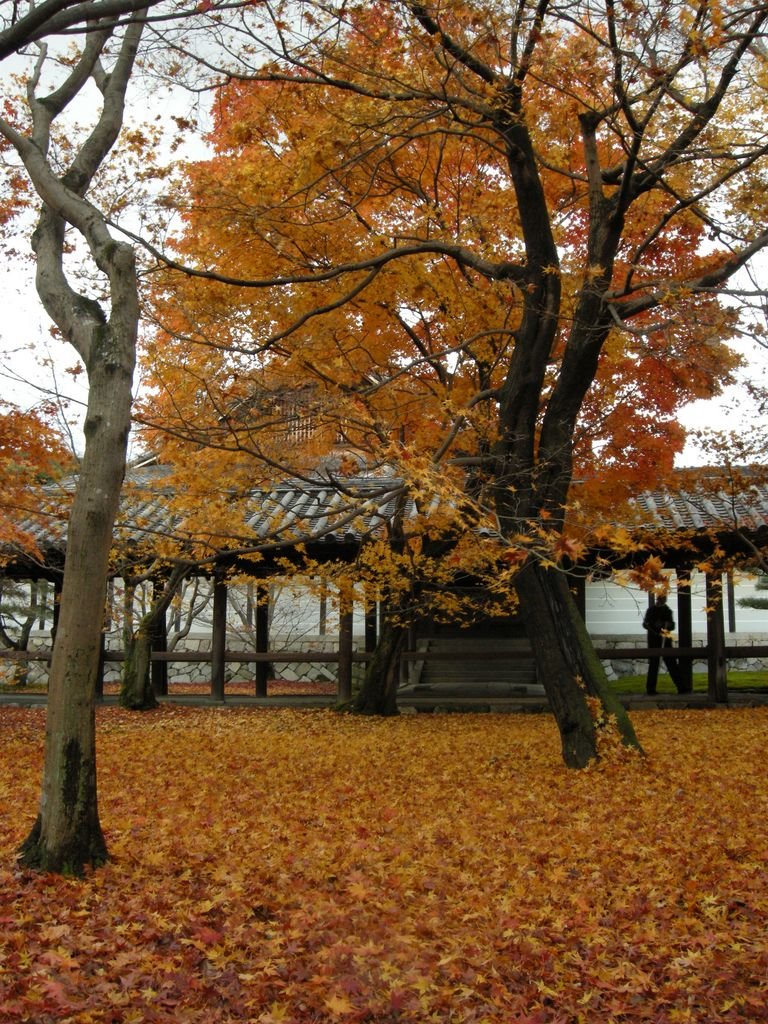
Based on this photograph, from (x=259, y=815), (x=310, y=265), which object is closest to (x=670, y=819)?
(x=259, y=815)

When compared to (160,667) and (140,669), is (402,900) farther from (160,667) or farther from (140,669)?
(160,667)

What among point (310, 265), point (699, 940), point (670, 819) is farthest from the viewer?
point (310, 265)

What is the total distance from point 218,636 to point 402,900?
37.1 feet

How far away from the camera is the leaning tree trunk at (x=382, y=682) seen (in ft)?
47.1

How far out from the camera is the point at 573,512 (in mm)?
9328

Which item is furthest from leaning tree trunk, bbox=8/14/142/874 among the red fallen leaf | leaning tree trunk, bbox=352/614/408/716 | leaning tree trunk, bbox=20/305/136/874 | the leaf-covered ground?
leaning tree trunk, bbox=352/614/408/716

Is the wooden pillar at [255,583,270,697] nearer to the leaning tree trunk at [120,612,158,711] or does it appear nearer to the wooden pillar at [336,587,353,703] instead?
the wooden pillar at [336,587,353,703]

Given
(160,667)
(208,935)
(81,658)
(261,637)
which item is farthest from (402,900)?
(160,667)

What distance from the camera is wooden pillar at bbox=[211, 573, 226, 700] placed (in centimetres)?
1584

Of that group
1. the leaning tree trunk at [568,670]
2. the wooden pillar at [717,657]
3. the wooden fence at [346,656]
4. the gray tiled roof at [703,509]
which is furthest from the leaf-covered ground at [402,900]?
the wooden pillar at [717,657]

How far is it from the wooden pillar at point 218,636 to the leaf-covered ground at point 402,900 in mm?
6593

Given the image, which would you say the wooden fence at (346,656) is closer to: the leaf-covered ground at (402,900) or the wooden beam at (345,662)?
the wooden beam at (345,662)

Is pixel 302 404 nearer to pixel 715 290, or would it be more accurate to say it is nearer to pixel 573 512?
pixel 573 512

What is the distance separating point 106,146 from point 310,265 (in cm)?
304
